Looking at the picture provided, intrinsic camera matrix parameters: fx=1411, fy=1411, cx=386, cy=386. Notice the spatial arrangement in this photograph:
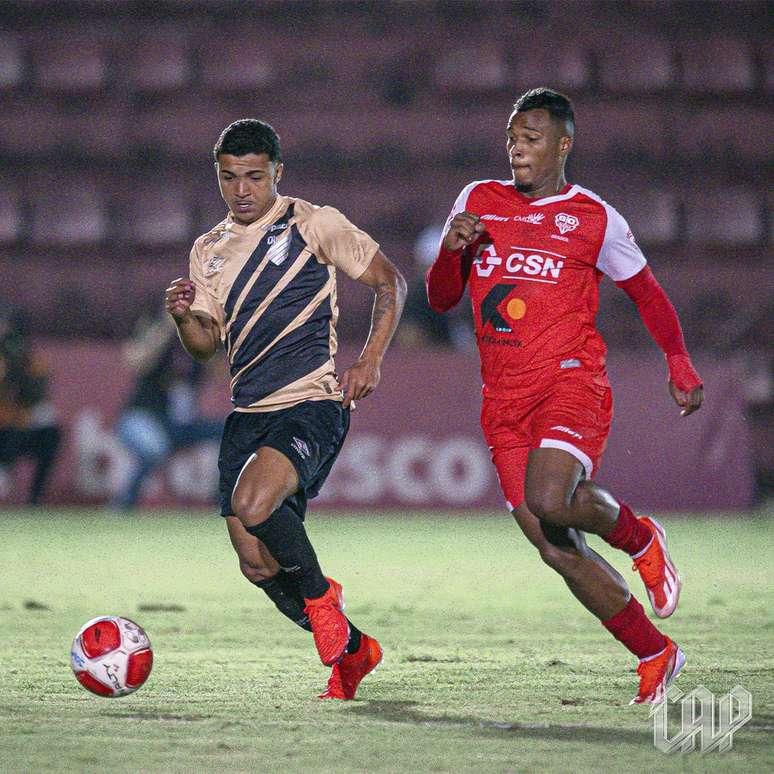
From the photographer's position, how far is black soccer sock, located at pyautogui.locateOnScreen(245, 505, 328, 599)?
5.07 metres

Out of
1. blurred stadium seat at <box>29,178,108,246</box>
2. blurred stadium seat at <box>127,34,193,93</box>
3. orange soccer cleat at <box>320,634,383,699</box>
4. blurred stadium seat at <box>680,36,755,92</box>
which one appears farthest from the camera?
blurred stadium seat at <box>680,36,755,92</box>

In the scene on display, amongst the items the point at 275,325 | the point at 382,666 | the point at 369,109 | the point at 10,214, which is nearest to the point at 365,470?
the point at 369,109

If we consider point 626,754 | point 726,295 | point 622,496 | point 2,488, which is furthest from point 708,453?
point 626,754

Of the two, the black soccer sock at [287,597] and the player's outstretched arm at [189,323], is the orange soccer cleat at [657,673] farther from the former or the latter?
the player's outstretched arm at [189,323]

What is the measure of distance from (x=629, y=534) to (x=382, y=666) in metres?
1.20

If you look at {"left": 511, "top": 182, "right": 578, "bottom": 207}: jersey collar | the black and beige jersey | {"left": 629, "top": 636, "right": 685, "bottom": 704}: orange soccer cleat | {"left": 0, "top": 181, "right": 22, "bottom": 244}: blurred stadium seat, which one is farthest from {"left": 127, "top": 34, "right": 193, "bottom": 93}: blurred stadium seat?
{"left": 629, "top": 636, "right": 685, "bottom": 704}: orange soccer cleat

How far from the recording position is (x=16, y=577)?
30.3ft

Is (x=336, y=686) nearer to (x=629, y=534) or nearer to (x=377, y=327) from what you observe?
(x=629, y=534)

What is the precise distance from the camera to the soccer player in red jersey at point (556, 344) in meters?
5.12

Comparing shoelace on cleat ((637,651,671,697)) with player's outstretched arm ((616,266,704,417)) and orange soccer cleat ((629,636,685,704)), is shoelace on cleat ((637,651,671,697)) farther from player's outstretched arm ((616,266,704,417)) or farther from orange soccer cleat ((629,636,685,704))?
player's outstretched arm ((616,266,704,417))

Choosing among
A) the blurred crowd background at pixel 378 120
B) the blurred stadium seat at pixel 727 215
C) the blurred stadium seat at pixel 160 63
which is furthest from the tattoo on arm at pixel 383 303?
the blurred stadium seat at pixel 727 215

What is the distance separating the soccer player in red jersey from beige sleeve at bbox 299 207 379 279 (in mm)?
289

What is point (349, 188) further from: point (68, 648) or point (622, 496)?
point (68, 648)

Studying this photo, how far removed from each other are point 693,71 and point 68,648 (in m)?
15.2
